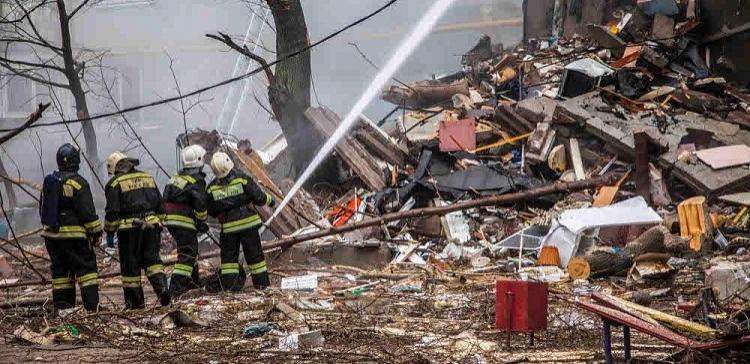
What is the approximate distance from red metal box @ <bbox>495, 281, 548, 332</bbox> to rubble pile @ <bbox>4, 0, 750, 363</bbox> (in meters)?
0.07

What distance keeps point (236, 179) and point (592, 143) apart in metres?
5.74

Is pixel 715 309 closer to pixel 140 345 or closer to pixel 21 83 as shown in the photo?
pixel 140 345

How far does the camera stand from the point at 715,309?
6.60m

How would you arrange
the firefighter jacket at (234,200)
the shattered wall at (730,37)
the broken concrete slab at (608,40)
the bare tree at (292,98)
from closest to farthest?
the firefighter jacket at (234,200)
the shattered wall at (730,37)
the bare tree at (292,98)
the broken concrete slab at (608,40)

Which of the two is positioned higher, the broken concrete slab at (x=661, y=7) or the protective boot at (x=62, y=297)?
the broken concrete slab at (x=661, y=7)

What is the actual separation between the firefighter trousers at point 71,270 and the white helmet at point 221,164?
1.62m

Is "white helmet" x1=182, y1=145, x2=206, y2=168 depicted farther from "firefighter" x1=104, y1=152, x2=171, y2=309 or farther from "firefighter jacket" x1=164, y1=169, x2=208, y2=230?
"firefighter" x1=104, y1=152, x2=171, y2=309

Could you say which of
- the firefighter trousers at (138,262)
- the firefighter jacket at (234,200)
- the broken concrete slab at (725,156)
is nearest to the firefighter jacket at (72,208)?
the firefighter trousers at (138,262)

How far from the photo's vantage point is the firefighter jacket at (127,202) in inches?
340

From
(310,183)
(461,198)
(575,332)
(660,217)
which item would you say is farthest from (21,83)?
(575,332)

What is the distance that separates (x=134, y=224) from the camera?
8.65m

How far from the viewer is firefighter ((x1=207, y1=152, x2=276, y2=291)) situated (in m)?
9.55

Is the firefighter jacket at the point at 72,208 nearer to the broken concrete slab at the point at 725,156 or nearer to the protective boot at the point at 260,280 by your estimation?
the protective boot at the point at 260,280

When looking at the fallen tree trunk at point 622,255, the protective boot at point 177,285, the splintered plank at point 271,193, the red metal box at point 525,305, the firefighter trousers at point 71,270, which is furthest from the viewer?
the splintered plank at point 271,193
